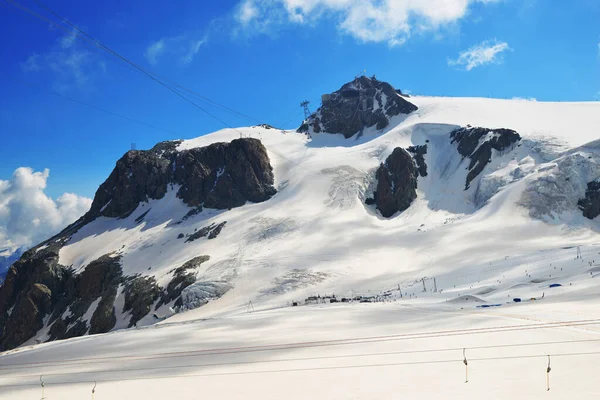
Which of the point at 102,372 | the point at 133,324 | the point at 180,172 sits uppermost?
the point at 180,172

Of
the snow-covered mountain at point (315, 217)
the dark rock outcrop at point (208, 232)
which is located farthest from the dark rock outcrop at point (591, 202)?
the dark rock outcrop at point (208, 232)

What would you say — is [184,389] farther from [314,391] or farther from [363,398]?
[363,398]

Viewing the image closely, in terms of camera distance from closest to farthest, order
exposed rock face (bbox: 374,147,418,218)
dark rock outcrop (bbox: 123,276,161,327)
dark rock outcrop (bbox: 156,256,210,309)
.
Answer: dark rock outcrop (bbox: 156,256,210,309)
dark rock outcrop (bbox: 123,276,161,327)
exposed rock face (bbox: 374,147,418,218)

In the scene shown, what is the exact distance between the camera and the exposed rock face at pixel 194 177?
96.9m

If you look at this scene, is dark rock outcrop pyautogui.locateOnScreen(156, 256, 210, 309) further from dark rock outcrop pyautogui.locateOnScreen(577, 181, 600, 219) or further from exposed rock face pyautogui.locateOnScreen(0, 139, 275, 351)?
dark rock outcrop pyautogui.locateOnScreen(577, 181, 600, 219)

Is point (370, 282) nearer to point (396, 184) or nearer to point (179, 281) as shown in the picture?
point (179, 281)

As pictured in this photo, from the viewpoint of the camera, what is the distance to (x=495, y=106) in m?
116

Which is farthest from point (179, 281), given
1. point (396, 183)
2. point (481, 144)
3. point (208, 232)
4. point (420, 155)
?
point (481, 144)

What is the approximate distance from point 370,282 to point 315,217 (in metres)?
26.7

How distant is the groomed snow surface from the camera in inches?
578

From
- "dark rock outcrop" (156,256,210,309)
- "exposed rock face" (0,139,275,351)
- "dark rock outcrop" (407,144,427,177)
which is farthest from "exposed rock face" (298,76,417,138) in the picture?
"dark rock outcrop" (156,256,210,309)

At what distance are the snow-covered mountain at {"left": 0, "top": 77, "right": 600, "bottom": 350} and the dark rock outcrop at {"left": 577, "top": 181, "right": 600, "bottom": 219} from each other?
18cm

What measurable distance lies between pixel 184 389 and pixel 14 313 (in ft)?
278

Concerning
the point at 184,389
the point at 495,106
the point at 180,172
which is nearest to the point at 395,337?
the point at 184,389
